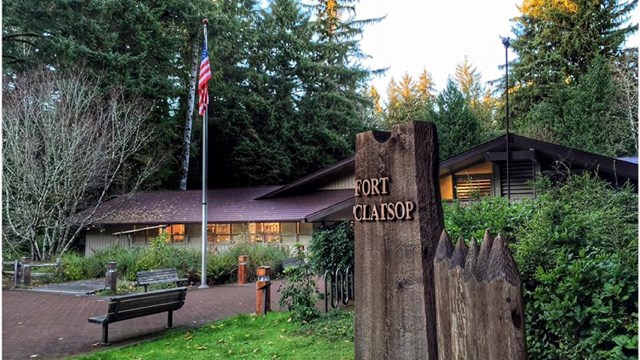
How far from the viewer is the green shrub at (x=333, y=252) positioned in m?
10.6

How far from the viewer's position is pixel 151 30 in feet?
92.1

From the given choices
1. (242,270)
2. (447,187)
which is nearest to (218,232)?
(242,270)

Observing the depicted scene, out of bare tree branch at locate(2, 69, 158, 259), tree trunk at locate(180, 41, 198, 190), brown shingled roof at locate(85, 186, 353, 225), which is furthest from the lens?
tree trunk at locate(180, 41, 198, 190)

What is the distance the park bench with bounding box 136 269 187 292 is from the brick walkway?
688 millimetres

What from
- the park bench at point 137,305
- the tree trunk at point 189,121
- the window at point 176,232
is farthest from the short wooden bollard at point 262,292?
the tree trunk at point 189,121

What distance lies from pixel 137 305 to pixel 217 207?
56.5 ft

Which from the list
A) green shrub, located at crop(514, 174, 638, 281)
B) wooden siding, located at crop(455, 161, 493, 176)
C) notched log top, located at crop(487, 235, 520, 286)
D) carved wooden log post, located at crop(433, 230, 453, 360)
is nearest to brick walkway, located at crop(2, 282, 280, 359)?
carved wooden log post, located at crop(433, 230, 453, 360)

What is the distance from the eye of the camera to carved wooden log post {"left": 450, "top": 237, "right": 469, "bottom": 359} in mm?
3197

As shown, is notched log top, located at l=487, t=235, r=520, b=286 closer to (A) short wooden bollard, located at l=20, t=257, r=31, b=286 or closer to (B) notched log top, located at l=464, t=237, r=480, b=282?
(B) notched log top, located at l=464, t=237, r=480, b=282

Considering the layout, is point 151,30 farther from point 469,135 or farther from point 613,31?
point 613,31

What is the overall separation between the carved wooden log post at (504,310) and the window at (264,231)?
852 inches

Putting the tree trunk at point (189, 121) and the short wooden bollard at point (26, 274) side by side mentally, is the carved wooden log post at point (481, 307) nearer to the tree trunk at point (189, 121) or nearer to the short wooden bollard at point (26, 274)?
the short wooden bollard at point (26, 274)

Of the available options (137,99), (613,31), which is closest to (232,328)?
(137,99)

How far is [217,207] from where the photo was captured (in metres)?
25.8
